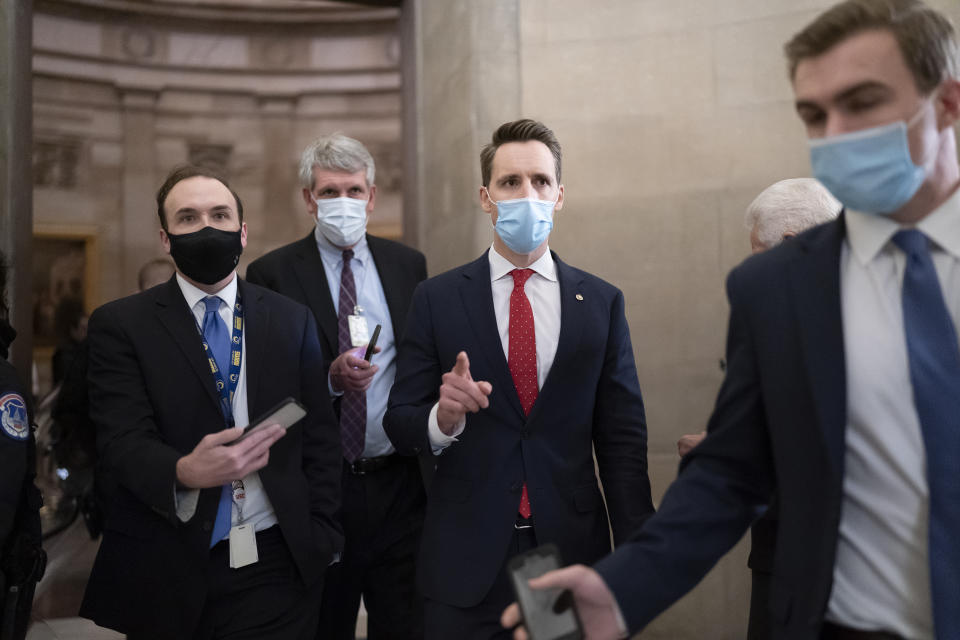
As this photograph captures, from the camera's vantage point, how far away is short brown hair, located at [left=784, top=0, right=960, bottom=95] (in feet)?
4.54

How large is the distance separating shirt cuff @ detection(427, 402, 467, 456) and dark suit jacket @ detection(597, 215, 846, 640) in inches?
32.0

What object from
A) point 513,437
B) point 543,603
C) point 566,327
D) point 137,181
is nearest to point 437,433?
point 513,437

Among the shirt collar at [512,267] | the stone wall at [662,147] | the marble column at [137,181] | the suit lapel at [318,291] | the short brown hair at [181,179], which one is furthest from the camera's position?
the marble column at [137,181]

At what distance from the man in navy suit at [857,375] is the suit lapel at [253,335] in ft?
4.59

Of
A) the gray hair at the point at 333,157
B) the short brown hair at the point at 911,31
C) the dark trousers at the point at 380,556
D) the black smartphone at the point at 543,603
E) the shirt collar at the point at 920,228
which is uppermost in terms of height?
the gray hair at the point at 333,157

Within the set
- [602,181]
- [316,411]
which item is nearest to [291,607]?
[316,411]

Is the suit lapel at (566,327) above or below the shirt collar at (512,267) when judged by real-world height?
below

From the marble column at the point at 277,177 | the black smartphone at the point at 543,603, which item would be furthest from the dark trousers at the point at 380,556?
the marble column at the point at 277,177

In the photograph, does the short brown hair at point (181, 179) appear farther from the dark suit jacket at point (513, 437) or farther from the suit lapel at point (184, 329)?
the dark suit jacket at point (513, 437)

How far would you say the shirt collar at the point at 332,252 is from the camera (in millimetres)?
3469

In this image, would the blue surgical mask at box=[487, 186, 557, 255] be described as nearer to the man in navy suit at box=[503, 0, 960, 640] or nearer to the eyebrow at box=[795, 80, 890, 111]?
the man in navy suit at box=[503, 0, 960, 640]

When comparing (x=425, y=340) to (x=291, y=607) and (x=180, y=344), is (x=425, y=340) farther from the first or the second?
(x=291, y=607)

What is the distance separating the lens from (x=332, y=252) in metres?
3.47

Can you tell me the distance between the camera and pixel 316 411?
2.76m
